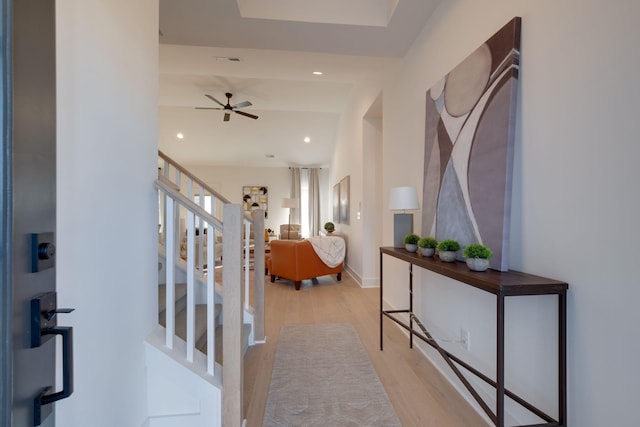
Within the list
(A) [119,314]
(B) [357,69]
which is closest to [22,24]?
(A) [119,314]

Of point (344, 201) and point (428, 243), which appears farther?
point (344, 201)

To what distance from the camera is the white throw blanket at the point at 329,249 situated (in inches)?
177

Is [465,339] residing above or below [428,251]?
below

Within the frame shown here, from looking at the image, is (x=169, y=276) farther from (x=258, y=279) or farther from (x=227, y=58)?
(x=227, y=58)

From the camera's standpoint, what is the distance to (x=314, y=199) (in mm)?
8570

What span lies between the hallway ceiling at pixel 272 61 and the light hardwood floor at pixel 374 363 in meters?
2.82

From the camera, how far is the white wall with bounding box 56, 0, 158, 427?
0.99 metres

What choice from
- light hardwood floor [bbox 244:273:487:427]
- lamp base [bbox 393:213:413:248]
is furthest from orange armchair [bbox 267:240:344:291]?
lamp base [bbox 393:213:413:248]

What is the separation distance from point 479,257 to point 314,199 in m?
7.25

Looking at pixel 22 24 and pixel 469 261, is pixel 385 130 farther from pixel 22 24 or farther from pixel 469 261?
pixel 22 24

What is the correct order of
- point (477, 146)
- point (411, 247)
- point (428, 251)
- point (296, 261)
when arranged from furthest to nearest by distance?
point (296, 261)
point (411, 247)
point (428, 251)
point (477, 146)

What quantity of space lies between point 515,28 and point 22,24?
1.86 meters

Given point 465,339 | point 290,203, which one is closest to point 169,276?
point 465,339

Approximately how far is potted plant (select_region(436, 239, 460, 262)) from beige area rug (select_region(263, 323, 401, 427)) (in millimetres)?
988
